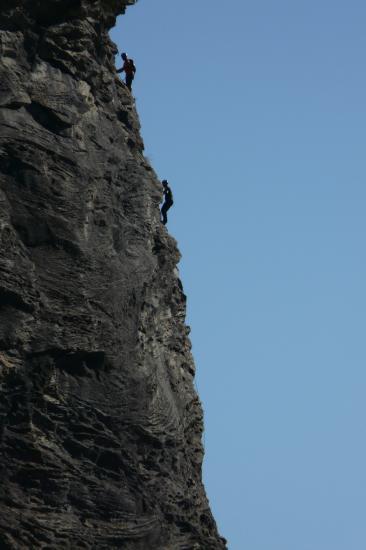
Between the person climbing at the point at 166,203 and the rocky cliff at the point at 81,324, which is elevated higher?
the person climbing at the point at 166,203

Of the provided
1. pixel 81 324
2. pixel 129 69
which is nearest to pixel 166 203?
pixel 129 69

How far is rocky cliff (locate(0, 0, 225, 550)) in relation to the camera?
48812 millimetres

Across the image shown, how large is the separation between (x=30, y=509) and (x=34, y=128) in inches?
440

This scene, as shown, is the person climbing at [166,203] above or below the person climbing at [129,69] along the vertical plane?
below

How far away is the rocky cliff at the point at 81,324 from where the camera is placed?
48812 mm

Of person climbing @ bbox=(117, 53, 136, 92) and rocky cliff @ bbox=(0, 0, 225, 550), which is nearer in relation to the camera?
rocky cliff @ bbox=(0, 0, 225, 550)

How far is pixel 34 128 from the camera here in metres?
51.9

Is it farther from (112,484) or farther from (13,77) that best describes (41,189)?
(112,484)

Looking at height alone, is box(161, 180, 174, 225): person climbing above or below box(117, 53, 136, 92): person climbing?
below

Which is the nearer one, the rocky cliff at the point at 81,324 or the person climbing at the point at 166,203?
the rocky cliff at the point at 81,324

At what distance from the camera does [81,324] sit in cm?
5034

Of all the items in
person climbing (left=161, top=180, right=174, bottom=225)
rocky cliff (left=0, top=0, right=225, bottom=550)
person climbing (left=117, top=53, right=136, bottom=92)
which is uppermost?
person climbing (left=117, top=53, right=136, bottom=92)

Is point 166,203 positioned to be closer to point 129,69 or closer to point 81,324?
point 129,69

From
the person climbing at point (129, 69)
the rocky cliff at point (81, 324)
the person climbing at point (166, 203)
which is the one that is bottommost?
the rocky cliff at point (81, 324)
